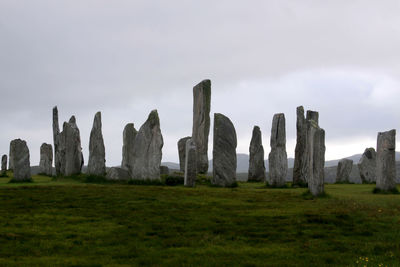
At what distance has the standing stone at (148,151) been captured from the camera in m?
27.1

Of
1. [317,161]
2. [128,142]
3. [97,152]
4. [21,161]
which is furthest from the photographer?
[128,142]

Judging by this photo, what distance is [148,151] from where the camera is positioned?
27.1 m

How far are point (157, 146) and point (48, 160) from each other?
20.2 metres

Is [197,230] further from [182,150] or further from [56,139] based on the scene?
[56,139]

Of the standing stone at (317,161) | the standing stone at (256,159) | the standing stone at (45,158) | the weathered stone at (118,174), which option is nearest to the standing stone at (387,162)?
the standing stone at (317,161)

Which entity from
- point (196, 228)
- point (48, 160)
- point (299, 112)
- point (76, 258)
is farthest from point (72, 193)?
point (48, 160)

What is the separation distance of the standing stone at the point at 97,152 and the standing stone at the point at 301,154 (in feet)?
39.1

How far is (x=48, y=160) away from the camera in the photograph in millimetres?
43875

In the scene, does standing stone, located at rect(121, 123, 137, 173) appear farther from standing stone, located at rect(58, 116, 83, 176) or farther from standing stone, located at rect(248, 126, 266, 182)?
standing stone, located at rect(248, 126, 266, 182)

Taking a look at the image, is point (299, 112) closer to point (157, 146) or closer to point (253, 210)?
point (157, 146)

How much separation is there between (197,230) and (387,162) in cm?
1305

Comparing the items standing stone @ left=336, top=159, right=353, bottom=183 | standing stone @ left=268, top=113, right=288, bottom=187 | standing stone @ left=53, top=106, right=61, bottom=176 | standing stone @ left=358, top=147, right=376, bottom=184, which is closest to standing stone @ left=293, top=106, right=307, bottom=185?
standing stone @ left=268, top=113, right=288, bottom=187

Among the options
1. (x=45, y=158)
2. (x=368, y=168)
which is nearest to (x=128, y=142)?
(x=45, y=158)

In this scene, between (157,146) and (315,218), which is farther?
(157,146)
